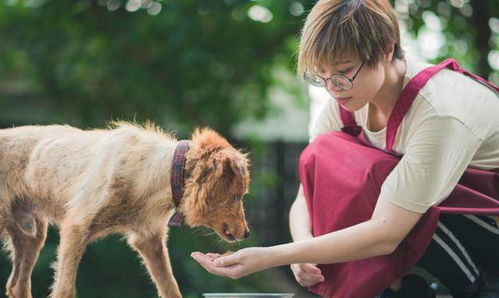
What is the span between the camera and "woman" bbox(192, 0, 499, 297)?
2777 mm

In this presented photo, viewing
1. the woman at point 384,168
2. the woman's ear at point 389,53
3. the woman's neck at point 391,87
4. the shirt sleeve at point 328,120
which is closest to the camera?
the woman at point 384,168

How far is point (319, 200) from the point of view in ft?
10.3

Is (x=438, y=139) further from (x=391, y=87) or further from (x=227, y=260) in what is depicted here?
(x=227, y=260)

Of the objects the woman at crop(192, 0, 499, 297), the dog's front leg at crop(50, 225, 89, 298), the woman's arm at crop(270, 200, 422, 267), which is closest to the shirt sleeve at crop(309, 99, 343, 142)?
the woman at crop(192, 0, 499, 297)

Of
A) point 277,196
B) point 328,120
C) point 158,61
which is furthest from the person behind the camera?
point 277,196

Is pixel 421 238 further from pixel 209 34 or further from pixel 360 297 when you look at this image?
pixel 209 34

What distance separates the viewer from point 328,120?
3.53m

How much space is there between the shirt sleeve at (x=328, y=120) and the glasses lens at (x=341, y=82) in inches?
26.2

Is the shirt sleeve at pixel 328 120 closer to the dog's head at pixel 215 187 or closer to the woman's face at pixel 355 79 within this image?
the woman's face at pixel 355 79

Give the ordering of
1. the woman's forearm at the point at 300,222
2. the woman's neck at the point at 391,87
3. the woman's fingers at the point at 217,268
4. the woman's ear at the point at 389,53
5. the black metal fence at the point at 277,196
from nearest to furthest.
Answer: the woman's fingers at the point at 217,268 < the woman's ear at the point at 389,53 < the woman's neck at the point at 391,87 < the woman's forearm at the point at 300,222 < the black metal fence at the point at 277,196

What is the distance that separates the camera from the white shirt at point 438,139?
109 inches

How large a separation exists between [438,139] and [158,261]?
117cm

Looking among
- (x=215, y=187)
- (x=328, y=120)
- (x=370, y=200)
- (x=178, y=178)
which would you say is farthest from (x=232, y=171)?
(x=328, y=120)

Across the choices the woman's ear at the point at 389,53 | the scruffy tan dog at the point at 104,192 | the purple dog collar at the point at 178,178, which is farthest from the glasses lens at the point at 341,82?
the purple dog collar at the point at 178,178
